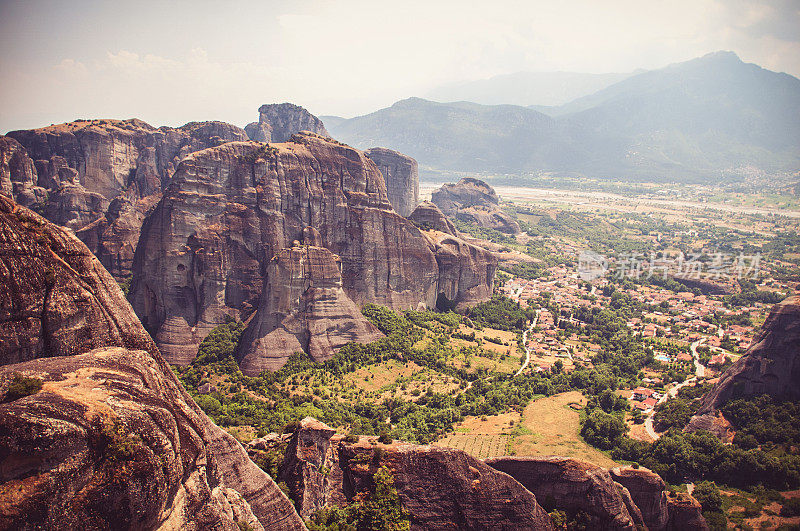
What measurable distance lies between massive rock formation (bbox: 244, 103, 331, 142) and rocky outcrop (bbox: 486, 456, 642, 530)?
90.5 meters

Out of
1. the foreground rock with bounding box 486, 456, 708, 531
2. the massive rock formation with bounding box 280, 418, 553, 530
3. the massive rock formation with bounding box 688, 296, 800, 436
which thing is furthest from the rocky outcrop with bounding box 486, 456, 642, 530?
the massive rock formation with bounding box 688, 296, 800, 436

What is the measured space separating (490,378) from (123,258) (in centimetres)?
4686

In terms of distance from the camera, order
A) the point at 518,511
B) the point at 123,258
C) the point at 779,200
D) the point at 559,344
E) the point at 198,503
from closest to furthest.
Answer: the point at 198,503, the point at 518,511, the point at 123,258, the point at 559,344, the point at 779,200

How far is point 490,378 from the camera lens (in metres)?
49.6

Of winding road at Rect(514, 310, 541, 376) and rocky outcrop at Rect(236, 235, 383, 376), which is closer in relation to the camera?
rocky outcrop at Rect(236, 235, 383, 376)

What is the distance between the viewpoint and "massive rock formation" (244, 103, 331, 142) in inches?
3935

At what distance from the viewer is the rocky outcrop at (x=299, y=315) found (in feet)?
144

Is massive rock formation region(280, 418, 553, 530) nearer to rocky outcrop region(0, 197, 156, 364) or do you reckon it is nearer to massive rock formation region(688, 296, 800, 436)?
rocky outcrop region(0, 197, 156, 364)

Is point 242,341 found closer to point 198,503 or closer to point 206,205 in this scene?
point 206,205

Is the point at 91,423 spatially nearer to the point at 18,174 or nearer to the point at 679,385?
the point at 679,385

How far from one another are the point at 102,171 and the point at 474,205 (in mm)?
93943

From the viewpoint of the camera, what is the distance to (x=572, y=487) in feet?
67.8

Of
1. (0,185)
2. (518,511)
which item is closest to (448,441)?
(518,511)

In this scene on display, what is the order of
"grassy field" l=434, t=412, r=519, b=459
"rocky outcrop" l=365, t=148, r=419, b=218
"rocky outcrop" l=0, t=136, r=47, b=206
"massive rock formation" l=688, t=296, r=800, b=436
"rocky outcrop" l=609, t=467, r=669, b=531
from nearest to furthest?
"rocky outcrop" l=609, t=467, r=669, b=531
"grassy field" l=434, t=412, r=519, b=459
"massive rock formation" l=688, t=296, r=800, b=436
"rocky outcrop" l=0, t=136, r=47, b=206
"rocky outcrop" l=365, t=148, r=419, b=218
